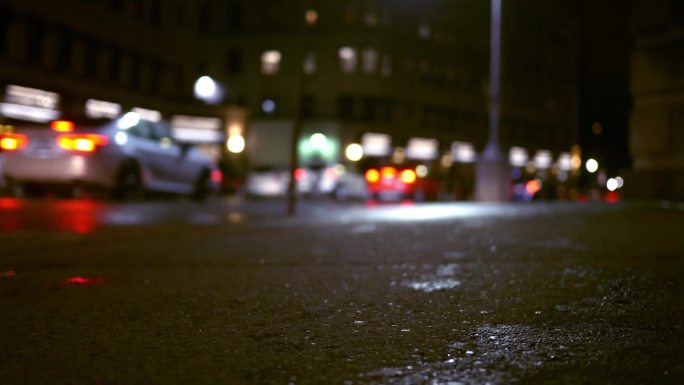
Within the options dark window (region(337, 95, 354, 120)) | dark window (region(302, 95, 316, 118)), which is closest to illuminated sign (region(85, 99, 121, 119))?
dark window (region(302, 95, 316, 118))

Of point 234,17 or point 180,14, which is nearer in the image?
point 180,14

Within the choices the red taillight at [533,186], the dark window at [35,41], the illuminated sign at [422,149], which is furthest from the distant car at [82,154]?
the illuminated sign at [422,149]

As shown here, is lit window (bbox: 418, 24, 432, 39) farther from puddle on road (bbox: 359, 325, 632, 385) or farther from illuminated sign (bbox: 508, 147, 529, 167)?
puddle on road (bbox: 359, 325, 632, 385)

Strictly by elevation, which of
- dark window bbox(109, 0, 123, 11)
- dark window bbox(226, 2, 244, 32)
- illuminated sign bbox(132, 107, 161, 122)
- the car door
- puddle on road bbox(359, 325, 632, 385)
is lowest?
puddle on road bbox(359, 325, 632, 385)

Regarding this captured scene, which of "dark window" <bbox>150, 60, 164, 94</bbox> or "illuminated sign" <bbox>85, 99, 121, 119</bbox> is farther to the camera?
"dark window" <bbox>150, 60, 164, 94</bbox>

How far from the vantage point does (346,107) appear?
171 feet

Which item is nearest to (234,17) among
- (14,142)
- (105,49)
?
(105,49)

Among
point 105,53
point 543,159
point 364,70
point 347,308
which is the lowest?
point 347,308

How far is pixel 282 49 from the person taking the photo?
5241 cm

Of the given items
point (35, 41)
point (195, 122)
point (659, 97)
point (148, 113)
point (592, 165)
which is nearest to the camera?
point (659, 97)

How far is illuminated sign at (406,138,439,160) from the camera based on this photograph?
2202 inches

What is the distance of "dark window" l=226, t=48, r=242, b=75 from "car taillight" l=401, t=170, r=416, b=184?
29.6 meters

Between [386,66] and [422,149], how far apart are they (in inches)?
321

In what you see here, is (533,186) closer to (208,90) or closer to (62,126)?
(208,90)
